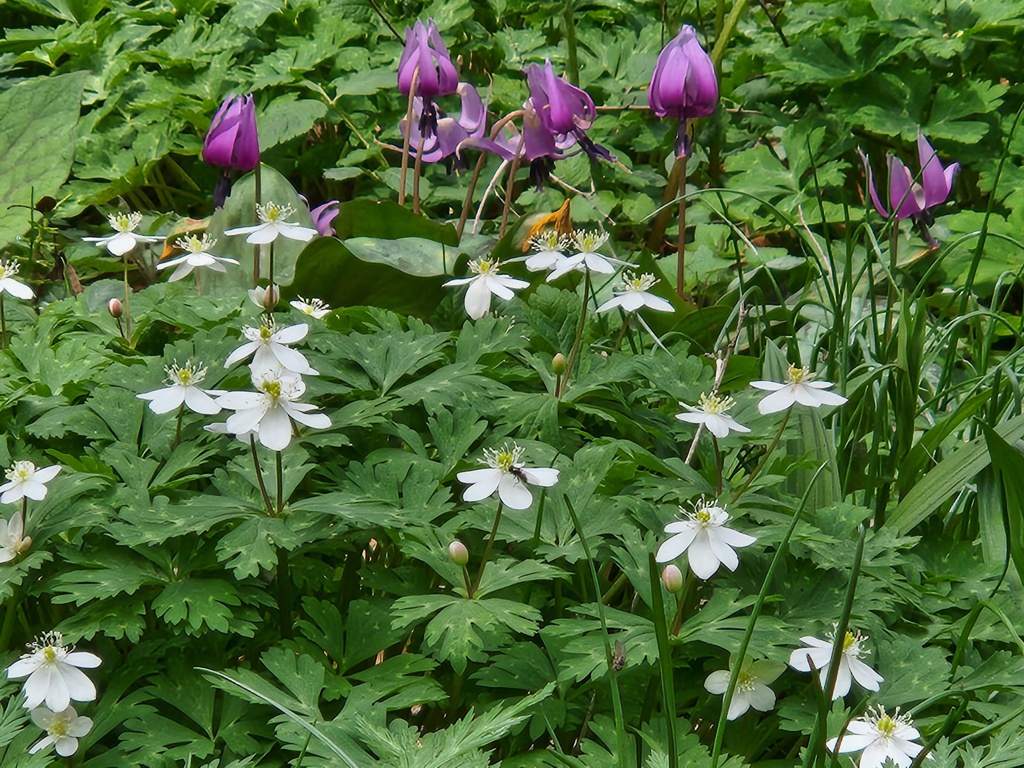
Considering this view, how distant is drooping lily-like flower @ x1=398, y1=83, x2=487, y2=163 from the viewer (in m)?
2.37

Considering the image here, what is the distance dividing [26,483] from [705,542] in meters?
0.78

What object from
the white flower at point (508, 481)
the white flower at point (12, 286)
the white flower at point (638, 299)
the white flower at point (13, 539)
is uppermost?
the white flower at point (508, 481)

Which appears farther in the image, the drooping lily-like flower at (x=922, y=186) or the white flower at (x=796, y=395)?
the drooping lily-like flower at (x=922, y=186)

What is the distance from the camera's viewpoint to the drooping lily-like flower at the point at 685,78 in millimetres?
2041

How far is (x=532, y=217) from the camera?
2.19 m

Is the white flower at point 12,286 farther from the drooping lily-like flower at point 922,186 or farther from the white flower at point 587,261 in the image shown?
the drooping lily-like flower at point 922,186

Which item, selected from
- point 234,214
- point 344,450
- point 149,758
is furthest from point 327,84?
point 149,758

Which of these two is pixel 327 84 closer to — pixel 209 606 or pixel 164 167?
pixel 164 167

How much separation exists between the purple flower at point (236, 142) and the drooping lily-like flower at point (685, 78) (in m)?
0.79

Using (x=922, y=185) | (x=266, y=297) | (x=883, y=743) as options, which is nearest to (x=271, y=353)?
(x=266, y=297)

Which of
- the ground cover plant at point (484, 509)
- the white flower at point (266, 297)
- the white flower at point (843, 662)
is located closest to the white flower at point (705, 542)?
the ground cover plant at point (484, 509)

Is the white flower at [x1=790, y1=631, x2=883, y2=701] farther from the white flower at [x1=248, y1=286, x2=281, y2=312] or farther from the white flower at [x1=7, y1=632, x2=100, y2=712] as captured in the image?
the white flower at [x1=248, y1=286, x2=281, y2=312]

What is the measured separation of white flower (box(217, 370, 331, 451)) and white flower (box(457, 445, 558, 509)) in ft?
0.62

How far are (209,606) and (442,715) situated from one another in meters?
0.35
